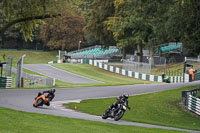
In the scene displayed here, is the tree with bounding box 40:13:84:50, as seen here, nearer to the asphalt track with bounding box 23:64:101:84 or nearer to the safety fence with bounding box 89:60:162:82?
the safety fence with bounding box 89:60:162:82

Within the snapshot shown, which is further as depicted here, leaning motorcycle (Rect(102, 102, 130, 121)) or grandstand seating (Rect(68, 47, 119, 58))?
grandstand seating (Rect(68, 47, 119, 58))

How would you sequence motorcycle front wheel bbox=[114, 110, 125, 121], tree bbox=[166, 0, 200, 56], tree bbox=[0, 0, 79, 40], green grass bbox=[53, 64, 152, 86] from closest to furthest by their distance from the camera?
motorcycle front wheel bbox=[114, 110, 125, 121] → tree bbox=[0, 0, 79, 40] → tree bbox=[166, 0, 200, 56] → green grass bbox=[53, 64, 152, 86]

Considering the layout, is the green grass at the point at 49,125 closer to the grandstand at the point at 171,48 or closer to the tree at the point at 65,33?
the grandstand at the point at 171,48

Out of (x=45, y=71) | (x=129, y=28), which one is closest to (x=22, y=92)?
(x=45, y=71)

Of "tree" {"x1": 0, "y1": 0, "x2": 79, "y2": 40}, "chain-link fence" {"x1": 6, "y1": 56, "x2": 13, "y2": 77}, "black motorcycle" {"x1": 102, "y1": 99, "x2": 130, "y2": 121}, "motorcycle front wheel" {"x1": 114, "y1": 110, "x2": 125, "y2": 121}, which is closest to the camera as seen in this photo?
"black motorcycle" {"x1": 102, "y1": 99, "x2": 130, "y2": 121}

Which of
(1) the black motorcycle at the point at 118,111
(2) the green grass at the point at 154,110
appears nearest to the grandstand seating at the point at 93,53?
(2) the green grass at the point at 154,110

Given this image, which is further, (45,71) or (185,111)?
(45,71)

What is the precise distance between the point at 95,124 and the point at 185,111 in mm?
9447

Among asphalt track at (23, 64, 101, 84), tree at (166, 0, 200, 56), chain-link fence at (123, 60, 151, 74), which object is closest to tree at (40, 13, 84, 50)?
asphalt track at (23, 64, 101, 84)

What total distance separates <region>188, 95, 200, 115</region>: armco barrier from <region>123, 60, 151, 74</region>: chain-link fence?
2906 cm

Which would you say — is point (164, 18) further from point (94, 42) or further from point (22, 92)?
point (94, 42)

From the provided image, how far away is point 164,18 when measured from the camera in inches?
1465

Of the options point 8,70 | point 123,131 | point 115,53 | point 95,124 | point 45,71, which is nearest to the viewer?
point 123,131

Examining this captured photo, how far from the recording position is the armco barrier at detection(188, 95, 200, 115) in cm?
2249
